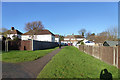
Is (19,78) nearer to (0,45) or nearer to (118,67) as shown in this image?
(118,67)

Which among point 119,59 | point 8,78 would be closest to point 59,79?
point 8,78

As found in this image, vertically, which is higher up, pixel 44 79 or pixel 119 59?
pixel 119 59

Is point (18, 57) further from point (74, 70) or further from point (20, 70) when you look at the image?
point (74, 70)

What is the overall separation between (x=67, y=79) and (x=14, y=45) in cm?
1492

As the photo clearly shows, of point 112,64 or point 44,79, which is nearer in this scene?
point 44,79

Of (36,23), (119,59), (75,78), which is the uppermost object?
(36,23)

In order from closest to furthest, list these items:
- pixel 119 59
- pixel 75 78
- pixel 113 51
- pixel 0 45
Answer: pixel 75 78, pixel 119 59, pixel 113 51, pixel 0 45

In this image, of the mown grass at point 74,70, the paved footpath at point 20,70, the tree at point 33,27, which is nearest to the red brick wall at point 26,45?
the mown grass at point 74,70

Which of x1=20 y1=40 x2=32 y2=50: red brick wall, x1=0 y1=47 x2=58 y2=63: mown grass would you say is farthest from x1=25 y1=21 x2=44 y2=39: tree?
x1=0 y1=47 x2=58 y2=63: mown grass

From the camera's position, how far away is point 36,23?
36438 mm

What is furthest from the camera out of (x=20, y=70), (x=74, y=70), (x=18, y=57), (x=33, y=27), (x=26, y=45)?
(x=33, y=27)

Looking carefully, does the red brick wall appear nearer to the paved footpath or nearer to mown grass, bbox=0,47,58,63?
mown grass, bbox=0,47,58,63

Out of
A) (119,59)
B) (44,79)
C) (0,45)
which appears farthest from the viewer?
(0,45)

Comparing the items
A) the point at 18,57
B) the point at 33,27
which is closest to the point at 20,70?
the point at 18,57
